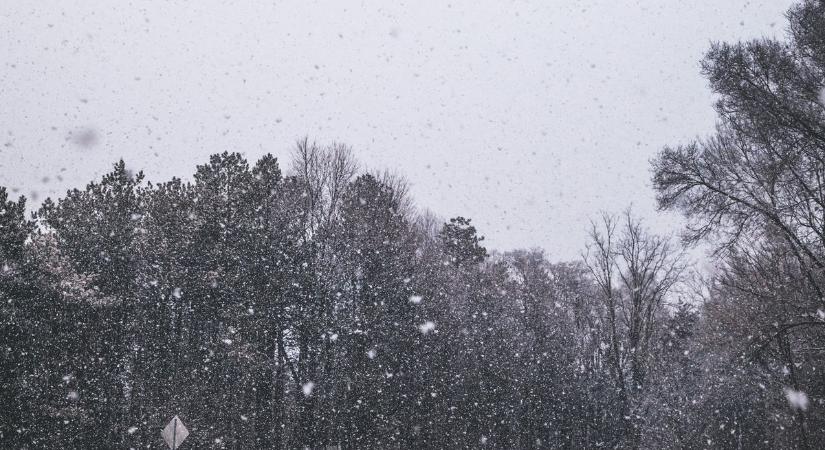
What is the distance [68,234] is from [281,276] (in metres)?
8.68

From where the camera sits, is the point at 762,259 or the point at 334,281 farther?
the point at 334,281

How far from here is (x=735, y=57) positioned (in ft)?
32.5

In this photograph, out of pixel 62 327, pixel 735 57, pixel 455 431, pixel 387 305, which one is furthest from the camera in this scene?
pixel 455 431

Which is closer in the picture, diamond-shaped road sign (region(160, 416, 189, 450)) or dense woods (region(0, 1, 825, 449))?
diamond-shaped road sign (region(160, 416, 189, 450))

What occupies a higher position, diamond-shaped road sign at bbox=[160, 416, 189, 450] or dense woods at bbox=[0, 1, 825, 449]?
dense woods at bbox=[0, 1, 825, 449]

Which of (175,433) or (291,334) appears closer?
(175,433)

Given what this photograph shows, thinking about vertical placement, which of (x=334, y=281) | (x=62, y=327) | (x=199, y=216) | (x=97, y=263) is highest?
(x=199, y=216)

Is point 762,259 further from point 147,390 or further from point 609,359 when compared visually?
point 147,390

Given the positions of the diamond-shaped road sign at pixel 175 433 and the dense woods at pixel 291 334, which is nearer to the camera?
the diamond-shaped road sign at pixel 175 433

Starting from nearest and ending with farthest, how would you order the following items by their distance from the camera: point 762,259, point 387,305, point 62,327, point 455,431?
point 762,259 → point 62,327 → point 387,305 → point 455,431

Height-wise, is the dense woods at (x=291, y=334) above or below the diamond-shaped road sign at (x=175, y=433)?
above

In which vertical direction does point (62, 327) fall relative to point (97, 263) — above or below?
below

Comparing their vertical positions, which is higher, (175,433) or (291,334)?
(291,334)

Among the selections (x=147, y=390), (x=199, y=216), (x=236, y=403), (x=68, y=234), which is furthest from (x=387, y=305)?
(x=68, y=234)
